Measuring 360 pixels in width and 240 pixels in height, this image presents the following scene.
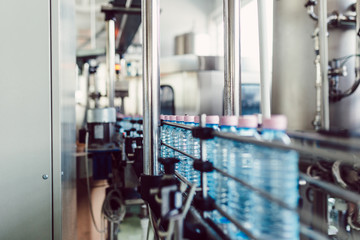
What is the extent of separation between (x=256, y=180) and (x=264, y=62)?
532 millimetres

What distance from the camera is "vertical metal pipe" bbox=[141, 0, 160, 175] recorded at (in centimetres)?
85

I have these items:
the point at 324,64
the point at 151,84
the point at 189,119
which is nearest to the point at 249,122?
the point at 189,119

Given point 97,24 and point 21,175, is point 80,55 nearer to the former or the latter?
point 21,175

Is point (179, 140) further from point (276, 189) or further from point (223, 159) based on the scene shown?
point (276, 189)

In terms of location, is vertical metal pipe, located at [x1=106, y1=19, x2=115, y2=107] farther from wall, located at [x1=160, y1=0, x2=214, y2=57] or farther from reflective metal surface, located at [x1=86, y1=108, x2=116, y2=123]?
wall, located at [x1=160, y1=0, x2=214, y2=57]

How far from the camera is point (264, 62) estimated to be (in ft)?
3.14

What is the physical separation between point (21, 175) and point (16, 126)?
179mm

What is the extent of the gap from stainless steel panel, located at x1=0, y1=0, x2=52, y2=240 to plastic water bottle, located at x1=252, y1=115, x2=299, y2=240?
0.84 m

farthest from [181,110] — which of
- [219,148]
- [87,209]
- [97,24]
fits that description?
[97,24]

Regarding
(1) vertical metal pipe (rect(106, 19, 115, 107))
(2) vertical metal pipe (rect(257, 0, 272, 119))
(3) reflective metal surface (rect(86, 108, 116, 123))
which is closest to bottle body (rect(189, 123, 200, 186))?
(2) vertical metal pipe (rect(257, 0, 272, 119))

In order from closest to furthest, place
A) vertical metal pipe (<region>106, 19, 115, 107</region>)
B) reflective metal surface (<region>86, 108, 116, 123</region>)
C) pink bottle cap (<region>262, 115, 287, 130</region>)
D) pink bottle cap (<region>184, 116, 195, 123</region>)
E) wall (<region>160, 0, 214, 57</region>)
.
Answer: pink bottle cap (<region>262, 115, 287, 130</region>) → pink bottle cap (<region>184, 116, 195, 123</region>) → reflective metal surface (<region>86, 108, 116, 123</region>) → vertical metal pipe (<region>106, 19, 115, 107</region>) → wall (<region>160, 0, 214, 57</region>)

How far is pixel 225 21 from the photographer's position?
97cm

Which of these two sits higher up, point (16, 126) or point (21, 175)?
point (16, 126)

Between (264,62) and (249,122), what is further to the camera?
(264,62)
